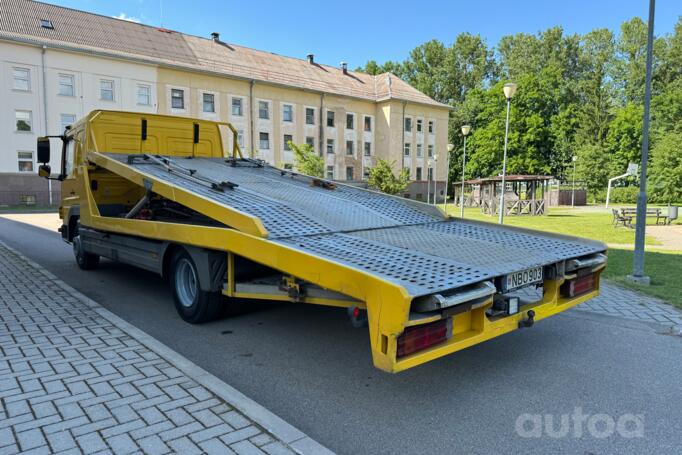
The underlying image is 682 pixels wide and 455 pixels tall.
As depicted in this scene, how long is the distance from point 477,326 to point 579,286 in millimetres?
1755

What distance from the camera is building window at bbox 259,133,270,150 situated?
4225 cm

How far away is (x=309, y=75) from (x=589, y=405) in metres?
47.2

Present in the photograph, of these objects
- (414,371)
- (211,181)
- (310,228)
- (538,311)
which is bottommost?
(414,371)

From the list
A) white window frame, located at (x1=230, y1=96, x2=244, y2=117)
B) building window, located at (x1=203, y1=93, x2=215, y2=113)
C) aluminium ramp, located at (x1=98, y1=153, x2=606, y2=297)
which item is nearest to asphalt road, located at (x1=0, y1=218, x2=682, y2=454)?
aluminium ramp, located at (x1=98, y1=153, x2=606, y2=297)

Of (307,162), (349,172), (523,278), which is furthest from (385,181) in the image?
(523,278)

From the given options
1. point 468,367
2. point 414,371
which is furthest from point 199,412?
point 468,367

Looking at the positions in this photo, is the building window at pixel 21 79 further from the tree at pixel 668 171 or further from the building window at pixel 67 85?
the tree at pixel 668 171

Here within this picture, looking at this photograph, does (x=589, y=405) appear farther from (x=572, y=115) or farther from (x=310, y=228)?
(x=572, y=115)

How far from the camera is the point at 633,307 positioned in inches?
247

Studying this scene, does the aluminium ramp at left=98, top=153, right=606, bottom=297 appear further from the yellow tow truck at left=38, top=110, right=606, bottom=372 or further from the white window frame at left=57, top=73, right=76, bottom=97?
the white window frame at left=57, top=73, right=76, bottom=97

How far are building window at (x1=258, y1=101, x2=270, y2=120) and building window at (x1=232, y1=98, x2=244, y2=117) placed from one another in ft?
5.70

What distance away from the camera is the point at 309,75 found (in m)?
47.5

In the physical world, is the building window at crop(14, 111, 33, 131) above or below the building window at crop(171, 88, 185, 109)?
below

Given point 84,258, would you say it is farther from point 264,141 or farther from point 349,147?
point 349,147
